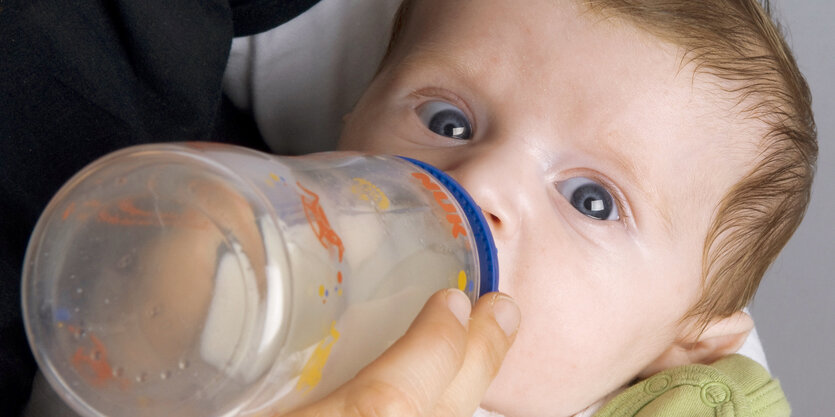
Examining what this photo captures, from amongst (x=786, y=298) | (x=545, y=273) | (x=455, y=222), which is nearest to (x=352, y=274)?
(x=455, y=222)

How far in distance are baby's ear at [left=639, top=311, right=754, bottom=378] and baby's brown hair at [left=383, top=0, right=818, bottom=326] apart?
0.02m

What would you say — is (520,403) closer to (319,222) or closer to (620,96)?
(620,96)

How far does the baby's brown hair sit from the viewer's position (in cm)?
99

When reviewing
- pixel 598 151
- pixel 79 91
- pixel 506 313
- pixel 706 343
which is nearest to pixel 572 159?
pixel 598 151

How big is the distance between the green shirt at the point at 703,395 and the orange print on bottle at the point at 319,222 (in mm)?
624

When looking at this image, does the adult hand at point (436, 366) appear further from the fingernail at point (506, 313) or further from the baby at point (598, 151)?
the baby at point (598, 151)

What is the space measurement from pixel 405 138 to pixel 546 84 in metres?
0.18

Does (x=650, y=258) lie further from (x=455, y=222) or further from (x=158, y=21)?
(x=158, y=21)

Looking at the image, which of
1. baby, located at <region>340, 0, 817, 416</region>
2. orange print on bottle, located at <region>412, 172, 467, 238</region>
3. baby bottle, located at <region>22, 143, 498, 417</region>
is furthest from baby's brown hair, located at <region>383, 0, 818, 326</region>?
baby bottle, located at <region>22, 143, 498, 417</region>

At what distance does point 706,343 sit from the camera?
1171mm

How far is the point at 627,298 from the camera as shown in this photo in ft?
3.19

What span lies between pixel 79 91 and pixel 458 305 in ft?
1.50

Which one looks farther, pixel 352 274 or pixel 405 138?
pixel 405 138

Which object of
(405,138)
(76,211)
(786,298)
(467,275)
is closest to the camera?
(76,211)
